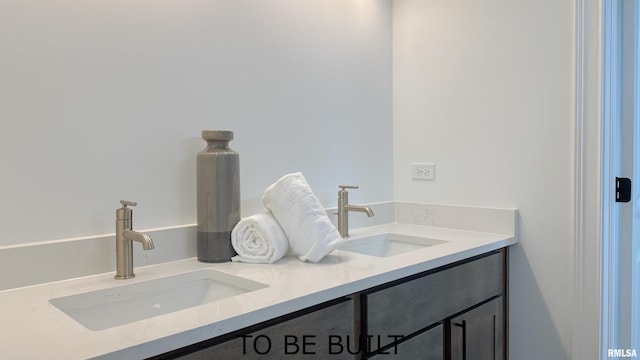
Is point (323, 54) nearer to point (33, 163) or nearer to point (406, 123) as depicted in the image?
point (406, 123)

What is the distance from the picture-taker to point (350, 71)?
73.4 inches

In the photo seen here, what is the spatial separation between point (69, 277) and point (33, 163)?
29 cm

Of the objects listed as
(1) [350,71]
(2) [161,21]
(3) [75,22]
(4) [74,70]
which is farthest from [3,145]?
(1) [350,71]

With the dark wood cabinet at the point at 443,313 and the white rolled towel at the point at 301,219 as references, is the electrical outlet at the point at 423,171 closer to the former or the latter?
the dark wood cabinet at the point at 443,313

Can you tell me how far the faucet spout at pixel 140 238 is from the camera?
106 centimetres

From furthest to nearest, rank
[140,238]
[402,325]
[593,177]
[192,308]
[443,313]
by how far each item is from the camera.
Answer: [593,177]
[443,313]
[402,325]
[140,238]
[192,308]

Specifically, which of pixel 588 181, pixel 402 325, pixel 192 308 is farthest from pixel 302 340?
pixel 588 181

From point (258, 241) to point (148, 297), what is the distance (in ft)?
1.08

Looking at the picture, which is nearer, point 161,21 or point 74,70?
point 74,70

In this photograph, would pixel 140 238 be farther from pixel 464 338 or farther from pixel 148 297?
pixel 464 338

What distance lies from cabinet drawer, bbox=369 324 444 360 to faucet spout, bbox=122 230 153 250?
2.02 ft

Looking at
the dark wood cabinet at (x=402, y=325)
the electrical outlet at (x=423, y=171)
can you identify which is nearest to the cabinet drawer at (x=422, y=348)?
the dark wood cabinet at (x=402, y=325)

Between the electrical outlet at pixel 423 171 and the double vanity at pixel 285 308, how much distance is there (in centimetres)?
32

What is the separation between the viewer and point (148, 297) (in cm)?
112
